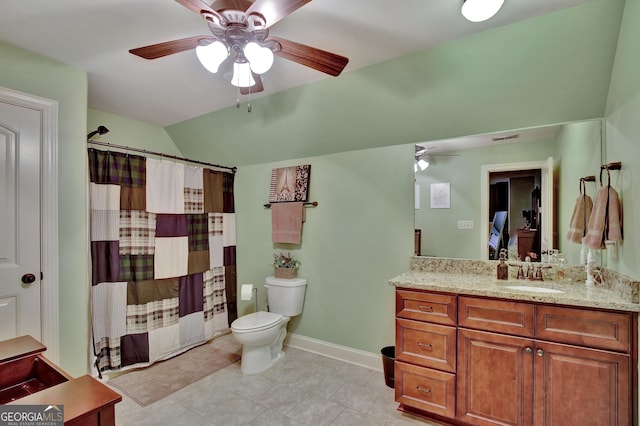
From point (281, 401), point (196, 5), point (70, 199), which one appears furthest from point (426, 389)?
point (70, 199)

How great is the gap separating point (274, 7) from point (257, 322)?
7.45 feet

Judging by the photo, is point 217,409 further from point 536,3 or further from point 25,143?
point 536,3

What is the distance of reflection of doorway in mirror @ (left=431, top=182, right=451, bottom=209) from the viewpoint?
240cm

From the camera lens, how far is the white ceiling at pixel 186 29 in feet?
5.05

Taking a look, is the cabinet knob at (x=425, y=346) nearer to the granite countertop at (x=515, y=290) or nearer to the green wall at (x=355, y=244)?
the granite countertop at (x=515, y=290)

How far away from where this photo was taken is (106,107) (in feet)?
9.42

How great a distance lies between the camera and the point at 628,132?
1521mm

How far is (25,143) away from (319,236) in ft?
7.40

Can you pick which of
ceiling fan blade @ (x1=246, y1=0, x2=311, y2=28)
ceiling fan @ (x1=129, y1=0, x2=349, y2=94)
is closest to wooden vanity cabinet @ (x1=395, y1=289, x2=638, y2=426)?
ceiling fan @ (x1=129, y1=0, x2=349, y2=94)

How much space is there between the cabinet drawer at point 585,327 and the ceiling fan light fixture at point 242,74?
2027 mm

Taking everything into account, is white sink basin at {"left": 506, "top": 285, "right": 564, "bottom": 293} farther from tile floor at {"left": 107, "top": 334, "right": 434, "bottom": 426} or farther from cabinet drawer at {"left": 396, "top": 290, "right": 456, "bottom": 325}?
tile floor at {"left": 107, "top": 334, "right": 434, "bottom": 426}

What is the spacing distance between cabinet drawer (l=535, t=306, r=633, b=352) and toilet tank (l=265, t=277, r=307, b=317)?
192 cm

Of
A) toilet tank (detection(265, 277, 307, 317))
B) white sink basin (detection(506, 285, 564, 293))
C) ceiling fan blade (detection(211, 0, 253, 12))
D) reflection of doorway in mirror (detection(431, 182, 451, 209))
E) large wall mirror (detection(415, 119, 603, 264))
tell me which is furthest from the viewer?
toilet tank (detection(265, 277, 307, 317))

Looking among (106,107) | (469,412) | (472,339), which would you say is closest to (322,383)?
(469,412)
